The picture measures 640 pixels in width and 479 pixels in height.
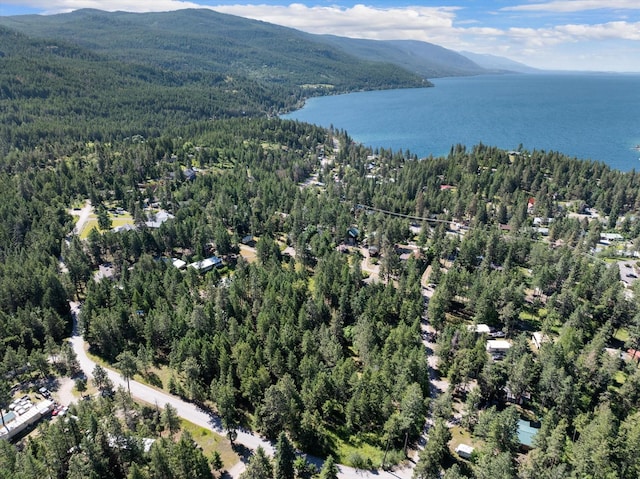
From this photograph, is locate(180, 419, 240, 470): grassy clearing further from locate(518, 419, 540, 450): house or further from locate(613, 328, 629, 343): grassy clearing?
locate(613, 328, 629, 343): grassy clearing

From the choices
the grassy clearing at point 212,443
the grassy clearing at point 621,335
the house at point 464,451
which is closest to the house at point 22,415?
the grassy clearing at point 212,443

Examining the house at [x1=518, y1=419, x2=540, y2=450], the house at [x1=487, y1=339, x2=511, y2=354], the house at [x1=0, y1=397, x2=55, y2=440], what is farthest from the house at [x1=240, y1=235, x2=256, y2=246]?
the house at [x1=518, y1=419, x2=540, y2=450]

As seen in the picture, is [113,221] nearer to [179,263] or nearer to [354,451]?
[179,263]

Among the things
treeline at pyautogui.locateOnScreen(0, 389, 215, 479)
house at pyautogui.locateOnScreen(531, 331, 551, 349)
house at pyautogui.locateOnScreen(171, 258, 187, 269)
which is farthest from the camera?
house at pyautogui.locateOnScreen(171, 258, 187, 269)

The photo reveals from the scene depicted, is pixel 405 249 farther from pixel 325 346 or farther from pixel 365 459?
pixel 365 459

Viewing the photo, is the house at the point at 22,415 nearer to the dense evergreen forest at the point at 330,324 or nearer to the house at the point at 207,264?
the dense evergreen forest at the point at 330,324

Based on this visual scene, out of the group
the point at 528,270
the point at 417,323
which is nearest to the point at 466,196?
the point at 528,270

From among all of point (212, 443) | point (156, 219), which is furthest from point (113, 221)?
point (212, 443)
